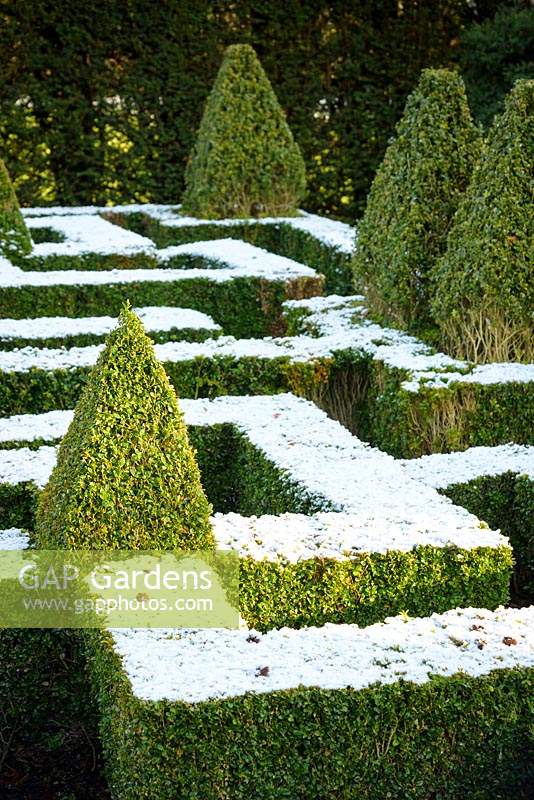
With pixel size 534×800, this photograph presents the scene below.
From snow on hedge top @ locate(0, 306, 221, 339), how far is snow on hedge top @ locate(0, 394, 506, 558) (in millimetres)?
1772

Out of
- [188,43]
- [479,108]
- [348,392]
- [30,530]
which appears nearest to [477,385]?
[348,392]

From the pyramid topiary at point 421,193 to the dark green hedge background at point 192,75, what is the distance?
7.74 meters

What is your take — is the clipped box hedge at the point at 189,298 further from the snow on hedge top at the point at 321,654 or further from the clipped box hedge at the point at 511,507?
the snow on hedge top at the point at 321,654

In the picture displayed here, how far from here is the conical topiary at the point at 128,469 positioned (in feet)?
16.5

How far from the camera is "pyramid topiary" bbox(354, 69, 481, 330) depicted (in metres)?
9.62

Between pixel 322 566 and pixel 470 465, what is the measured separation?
197 cm

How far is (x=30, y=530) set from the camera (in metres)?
6.20

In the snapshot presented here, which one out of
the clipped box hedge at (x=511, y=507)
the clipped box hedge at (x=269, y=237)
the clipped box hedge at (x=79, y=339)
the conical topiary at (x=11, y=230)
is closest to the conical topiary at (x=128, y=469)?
the clipped box hedge at (x=511, y=507)

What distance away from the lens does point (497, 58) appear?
17516 mm

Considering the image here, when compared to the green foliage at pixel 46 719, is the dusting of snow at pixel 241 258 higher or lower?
higher

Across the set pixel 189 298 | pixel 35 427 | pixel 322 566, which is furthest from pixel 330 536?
pixel 189 298

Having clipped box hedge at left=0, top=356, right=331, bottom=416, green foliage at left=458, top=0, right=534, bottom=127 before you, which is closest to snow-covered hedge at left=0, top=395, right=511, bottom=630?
clipped box hedge at left=0, top=356, right=331, bottom=416

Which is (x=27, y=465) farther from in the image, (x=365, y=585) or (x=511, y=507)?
(x=511, y=507)

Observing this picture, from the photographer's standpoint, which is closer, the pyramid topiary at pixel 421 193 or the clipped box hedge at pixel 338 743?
the clipped box hedge at pixel 338 743
